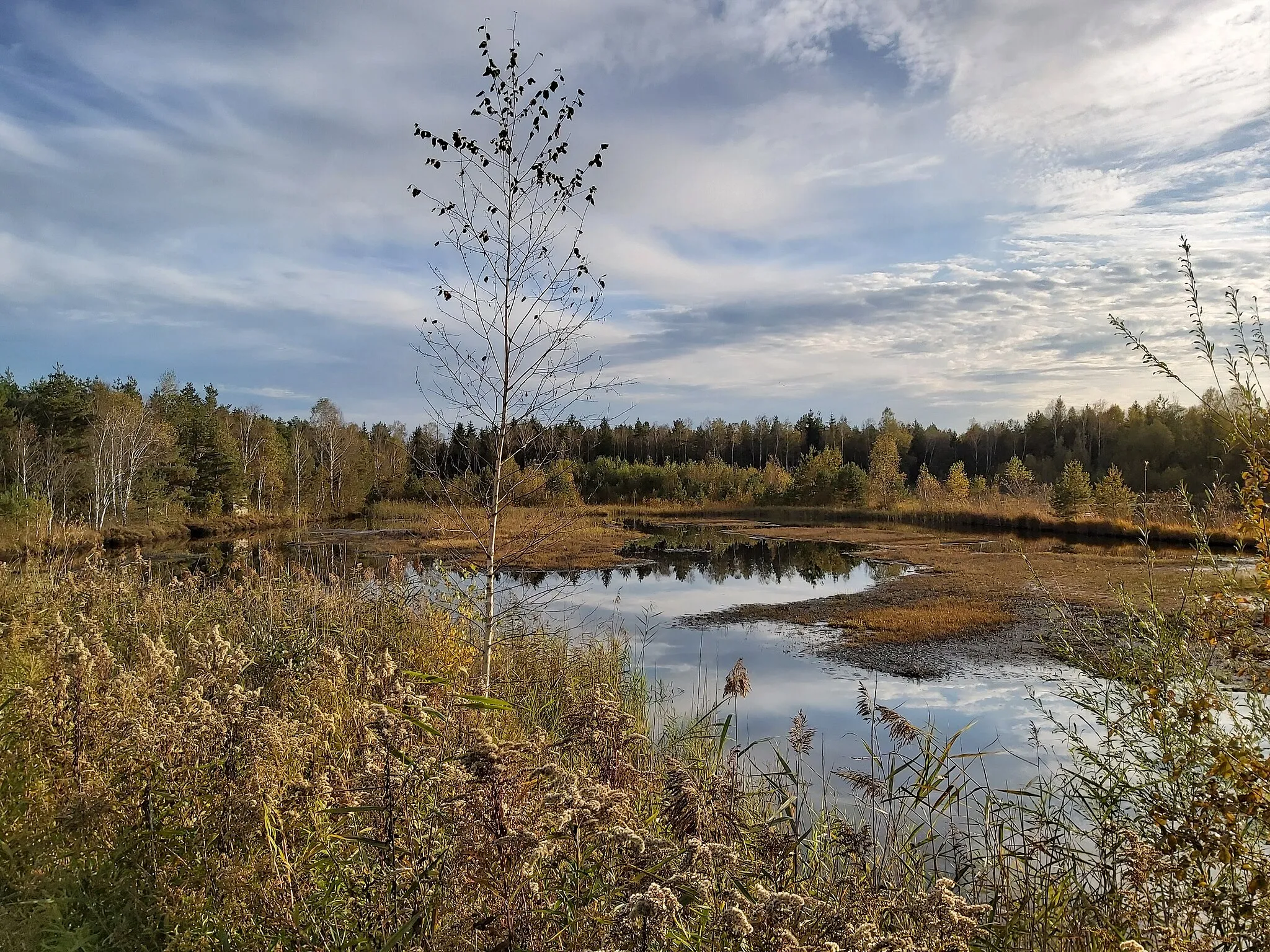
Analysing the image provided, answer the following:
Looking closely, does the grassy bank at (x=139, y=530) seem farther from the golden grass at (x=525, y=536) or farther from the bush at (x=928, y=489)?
the bush at (x=928, y=489)

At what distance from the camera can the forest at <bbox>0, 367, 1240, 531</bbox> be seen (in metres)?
31.8

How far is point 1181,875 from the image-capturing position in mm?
2273

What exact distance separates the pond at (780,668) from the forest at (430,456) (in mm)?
3109

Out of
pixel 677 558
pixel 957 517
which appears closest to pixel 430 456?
pixel 677 558

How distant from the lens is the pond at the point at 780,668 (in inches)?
327

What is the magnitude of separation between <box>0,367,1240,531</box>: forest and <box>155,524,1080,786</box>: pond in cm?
311

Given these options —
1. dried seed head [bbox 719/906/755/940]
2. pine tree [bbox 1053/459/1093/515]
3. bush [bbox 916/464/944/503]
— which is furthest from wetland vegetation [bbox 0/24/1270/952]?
bush [bbox 916/464/944/503]

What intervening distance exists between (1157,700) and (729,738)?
5762 millimetres

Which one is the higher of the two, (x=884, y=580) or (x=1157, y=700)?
(x=1157, y=700)

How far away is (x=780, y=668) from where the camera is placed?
1168cm

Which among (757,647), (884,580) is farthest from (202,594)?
(884,580)

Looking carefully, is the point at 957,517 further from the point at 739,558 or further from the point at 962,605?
the point at 962,605

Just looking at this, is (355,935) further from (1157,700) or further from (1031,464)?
(1031,464)

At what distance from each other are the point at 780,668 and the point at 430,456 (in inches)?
303
